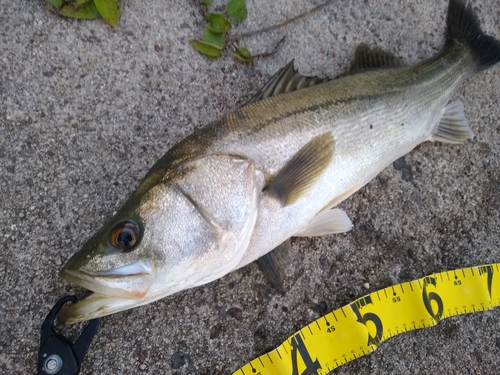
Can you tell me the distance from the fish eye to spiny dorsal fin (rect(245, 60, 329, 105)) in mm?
818

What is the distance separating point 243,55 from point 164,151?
697 mm

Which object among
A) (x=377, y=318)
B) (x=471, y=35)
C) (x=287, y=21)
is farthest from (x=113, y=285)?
(x=471, y=35)

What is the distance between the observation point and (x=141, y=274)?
140 cm

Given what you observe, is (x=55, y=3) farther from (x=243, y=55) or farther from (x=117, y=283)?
(x=117, y=283)

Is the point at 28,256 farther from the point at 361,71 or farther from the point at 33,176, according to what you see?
the point at 361,71

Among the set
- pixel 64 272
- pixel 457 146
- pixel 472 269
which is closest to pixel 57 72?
pixel 64 272

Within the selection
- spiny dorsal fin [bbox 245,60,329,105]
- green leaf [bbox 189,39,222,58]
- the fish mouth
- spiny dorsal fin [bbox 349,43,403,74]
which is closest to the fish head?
the fish mouth

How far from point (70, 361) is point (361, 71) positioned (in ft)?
6.18

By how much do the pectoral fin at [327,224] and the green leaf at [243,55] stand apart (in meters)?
0.96

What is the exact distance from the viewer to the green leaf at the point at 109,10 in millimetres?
2115

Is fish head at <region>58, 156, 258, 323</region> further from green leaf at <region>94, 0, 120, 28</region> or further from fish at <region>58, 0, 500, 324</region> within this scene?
green leaf at <region>94, 0, 120, 28</region>

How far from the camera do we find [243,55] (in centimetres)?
230

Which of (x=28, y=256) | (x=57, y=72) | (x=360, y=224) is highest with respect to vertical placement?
(x=360, y=224)

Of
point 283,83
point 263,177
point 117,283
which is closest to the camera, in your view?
point 117,283
